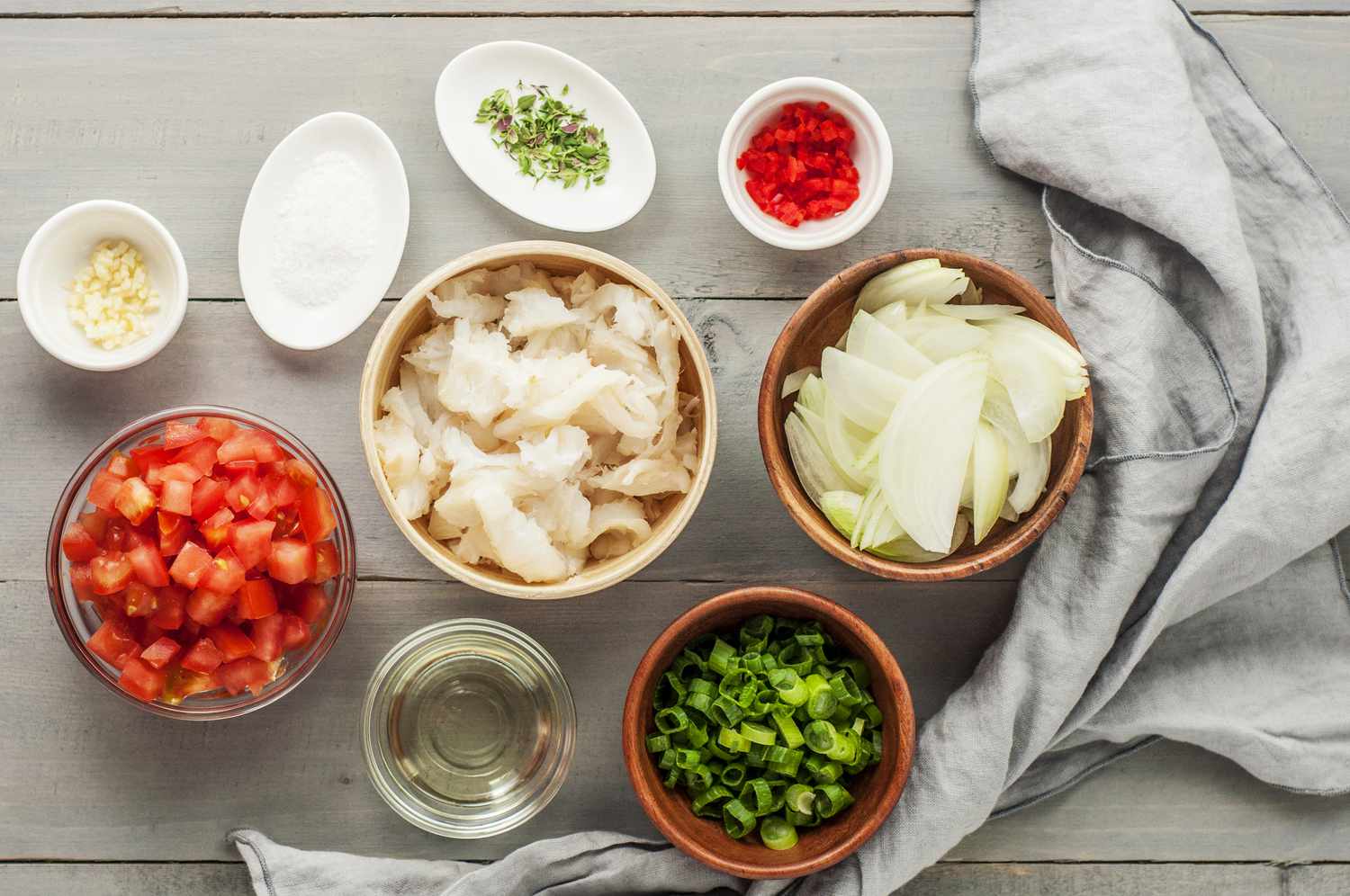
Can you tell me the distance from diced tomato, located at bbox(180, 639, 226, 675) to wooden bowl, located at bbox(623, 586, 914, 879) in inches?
25.2

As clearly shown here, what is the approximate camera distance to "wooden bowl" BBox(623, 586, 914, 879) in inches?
68.9

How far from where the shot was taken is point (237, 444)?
5.56 feet

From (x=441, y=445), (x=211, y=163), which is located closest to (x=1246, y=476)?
(x=441, y=445)

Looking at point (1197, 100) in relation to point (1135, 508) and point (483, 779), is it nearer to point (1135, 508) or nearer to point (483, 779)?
point (1135, 508)

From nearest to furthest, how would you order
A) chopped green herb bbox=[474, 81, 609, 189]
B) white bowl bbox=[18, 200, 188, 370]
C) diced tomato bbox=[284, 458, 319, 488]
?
diced tomato bbox=[284, 458, 319, 488]
white bowl bbox=[18, 200, 188, 370]
chopped green herb bbox=[474, 81, 609, 189]

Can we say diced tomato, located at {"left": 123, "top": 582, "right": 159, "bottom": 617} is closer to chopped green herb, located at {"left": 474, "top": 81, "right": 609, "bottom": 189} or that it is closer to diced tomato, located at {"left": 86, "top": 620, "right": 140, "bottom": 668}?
diced tomato, located at {"left": 86, "top": 620, "right": 140, "bottom": 668}

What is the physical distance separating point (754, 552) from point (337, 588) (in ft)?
2.40

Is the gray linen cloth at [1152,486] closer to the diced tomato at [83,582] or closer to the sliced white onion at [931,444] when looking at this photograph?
the sliced white onion at [931,444]

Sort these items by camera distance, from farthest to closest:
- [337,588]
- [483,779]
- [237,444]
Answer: [483,779], [337,588], [237,444]

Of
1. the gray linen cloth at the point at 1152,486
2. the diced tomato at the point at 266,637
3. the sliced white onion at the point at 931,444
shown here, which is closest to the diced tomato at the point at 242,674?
the diced tomato at the point at 266,637

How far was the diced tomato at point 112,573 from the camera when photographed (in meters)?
1.63

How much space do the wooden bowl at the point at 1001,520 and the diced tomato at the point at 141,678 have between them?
101cm

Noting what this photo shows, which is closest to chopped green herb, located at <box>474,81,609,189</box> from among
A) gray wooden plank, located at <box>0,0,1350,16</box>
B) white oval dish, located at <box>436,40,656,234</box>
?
white oval dish, located at <box>436,40,656,234</box>

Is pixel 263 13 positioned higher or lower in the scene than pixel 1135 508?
higher
